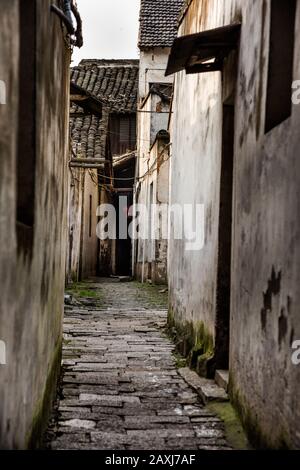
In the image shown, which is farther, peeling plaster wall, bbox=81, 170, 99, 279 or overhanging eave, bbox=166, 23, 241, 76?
peeling plaster wall, bbox=81, 170, 99, 279

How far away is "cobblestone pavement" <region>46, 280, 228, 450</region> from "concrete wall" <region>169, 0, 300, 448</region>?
505 millimetres

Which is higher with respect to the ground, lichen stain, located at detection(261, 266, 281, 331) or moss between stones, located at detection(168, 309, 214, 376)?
lichen stain, located at detection(261, 266, 281, 331)

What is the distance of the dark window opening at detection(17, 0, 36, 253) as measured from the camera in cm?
381

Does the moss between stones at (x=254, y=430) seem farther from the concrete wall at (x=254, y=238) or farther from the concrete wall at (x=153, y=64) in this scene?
the concrete wall at (x=153, y=64)

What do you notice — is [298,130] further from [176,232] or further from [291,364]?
[176,232]

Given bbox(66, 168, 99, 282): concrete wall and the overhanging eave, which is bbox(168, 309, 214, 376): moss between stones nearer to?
the overhanging eave

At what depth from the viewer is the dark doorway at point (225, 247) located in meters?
6.52

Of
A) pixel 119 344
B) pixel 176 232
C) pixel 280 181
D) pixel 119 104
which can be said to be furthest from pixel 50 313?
pixel 119 104

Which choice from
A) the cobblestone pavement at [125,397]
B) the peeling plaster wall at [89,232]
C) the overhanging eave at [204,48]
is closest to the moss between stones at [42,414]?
the cobblestone pavement at [125,397]

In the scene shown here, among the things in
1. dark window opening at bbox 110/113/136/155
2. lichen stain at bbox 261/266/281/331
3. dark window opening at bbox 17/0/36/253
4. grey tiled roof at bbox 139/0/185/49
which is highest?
grey tiled roof at bbox 139/0/185/49

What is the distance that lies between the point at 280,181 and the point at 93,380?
12.3 feet

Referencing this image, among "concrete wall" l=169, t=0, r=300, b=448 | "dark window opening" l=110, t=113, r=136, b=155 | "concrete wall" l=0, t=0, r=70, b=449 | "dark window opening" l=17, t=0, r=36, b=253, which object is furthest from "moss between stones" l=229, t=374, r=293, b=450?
"dark window opening" l=110, t=113, r=136, b=155

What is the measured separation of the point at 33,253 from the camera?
395 centimetres

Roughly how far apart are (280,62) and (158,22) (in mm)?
23142
